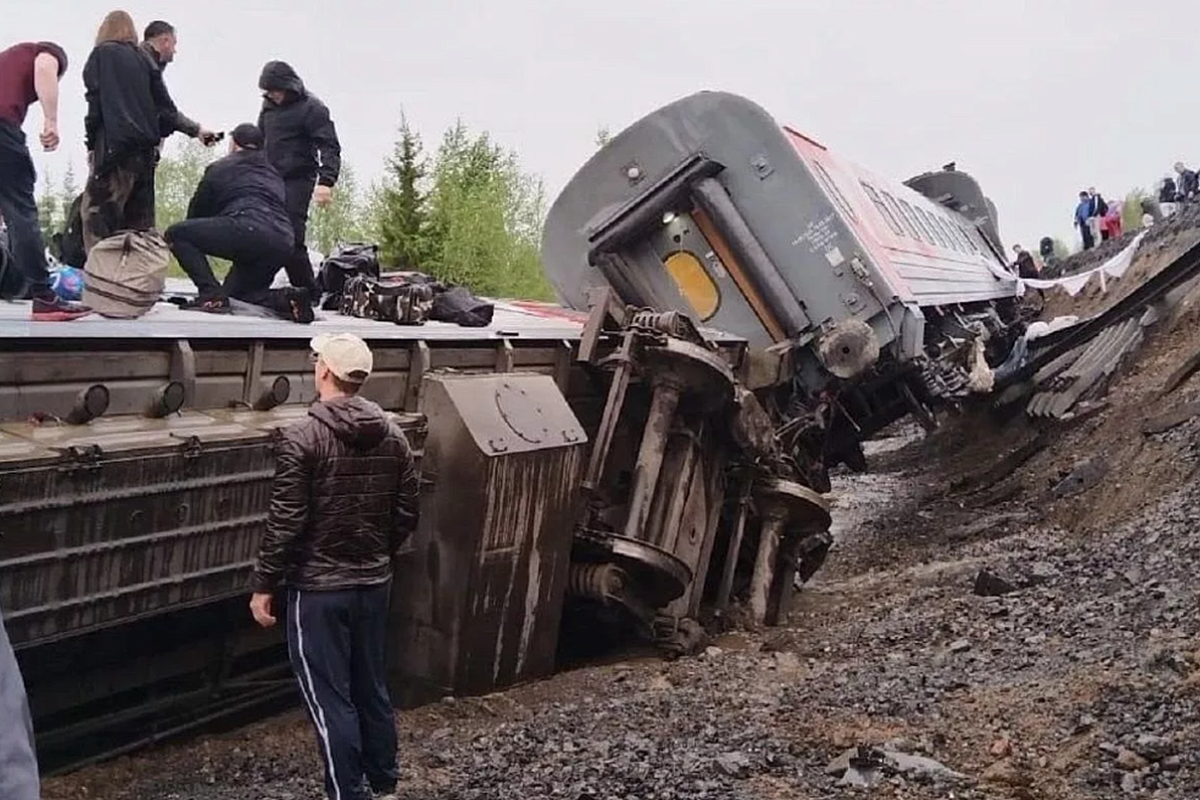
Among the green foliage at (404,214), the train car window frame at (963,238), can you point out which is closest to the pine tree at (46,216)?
the green foliage at (404,214)

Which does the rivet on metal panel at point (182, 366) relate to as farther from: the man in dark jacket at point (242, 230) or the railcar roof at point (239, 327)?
the man in dark jacket at point (242, 230)

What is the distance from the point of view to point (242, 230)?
560 cm

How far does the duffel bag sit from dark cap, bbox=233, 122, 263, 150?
1450mm

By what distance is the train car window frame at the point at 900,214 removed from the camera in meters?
12.5

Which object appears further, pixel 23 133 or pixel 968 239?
pixel 968 239

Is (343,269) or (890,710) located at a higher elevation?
(343,269)

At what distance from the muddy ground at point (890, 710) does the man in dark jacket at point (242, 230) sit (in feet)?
6.54

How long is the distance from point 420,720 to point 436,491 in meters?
0.87

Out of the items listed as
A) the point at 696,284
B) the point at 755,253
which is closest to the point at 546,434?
the point at 755,253

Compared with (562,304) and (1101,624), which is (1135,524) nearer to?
(1101,624)

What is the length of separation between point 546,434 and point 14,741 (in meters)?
3.74

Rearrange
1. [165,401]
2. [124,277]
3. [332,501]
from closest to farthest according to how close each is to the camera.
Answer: [332,501]
[165,401]
[124,277]

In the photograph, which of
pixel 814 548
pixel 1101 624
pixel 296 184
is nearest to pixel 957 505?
pixel 814 548

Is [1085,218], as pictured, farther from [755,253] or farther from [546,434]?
[546,434]
